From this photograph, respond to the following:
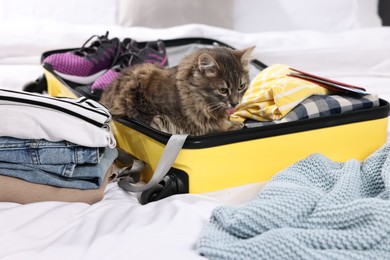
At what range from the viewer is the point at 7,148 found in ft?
3.59

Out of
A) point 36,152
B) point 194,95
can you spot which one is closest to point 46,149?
point 36,152

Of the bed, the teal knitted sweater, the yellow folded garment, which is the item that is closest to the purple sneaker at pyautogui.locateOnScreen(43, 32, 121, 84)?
the bed

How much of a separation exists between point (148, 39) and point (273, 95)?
1126 mm

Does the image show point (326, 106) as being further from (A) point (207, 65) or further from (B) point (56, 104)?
(B) point (56, 104)

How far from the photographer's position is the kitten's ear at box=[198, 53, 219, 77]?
4.25ft

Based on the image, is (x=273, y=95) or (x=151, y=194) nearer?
(x=151, y=194)

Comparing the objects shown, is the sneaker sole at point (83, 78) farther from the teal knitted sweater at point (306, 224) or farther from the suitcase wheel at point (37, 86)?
the teal knitted sweater at point (306, 224)

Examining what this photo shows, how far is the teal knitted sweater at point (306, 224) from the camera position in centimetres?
80

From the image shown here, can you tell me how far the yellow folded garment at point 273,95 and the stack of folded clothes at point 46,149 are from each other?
1.66 ft

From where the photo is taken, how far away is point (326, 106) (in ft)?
4.36

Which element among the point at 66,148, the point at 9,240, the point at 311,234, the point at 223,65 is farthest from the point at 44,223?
the point at 223,65

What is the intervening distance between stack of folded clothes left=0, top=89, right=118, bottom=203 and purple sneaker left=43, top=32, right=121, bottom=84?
0.77m

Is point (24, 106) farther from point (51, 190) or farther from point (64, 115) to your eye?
point (51, 190)

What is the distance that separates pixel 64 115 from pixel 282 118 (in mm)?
590
